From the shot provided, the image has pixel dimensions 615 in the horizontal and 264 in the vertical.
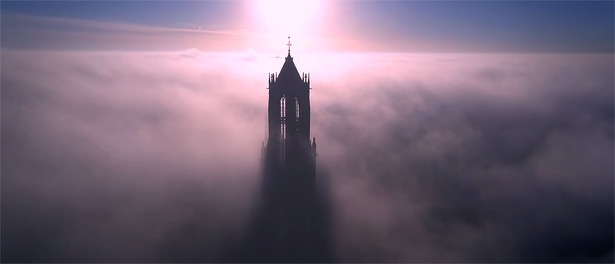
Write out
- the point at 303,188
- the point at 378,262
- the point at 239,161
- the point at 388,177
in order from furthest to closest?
the point at 388,177 → the point at 239,161 → the point at 378,262 → the point at 303,188

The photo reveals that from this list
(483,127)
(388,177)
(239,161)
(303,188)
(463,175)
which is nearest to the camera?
(303,188)

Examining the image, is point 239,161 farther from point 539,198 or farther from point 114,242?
point 539,198

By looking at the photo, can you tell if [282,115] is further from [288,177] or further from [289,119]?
[288,177]

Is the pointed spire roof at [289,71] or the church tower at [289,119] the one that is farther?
the church tower at [289,119]

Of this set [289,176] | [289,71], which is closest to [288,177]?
[289,176]

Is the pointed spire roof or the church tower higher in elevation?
the pointed spire roof

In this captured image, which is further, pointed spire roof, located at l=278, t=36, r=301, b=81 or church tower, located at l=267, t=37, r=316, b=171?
church tower, located at l=267, t=37, r=316, b=171

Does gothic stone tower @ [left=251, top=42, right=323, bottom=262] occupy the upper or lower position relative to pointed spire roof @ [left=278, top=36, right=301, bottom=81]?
lower

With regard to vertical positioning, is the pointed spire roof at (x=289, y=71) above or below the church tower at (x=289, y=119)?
above

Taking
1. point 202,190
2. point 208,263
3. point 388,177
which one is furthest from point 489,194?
point 208,263
